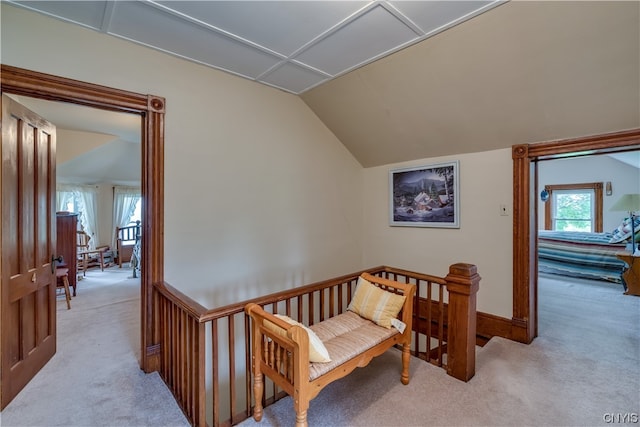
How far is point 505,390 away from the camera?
209cm

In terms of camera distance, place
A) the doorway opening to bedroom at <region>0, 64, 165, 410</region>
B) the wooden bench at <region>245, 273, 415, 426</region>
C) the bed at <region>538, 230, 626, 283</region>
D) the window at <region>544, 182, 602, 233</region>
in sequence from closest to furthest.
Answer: the wooden bench at <region>245, 273, 415, 426</region>
the doorway opening to bedroom at <region>0, 64, 165, 410</region>
the bed at <region>538, 230, 626, 283</region>
the window at <region>544, 182, 602, 233</region>

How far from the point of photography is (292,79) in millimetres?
2975

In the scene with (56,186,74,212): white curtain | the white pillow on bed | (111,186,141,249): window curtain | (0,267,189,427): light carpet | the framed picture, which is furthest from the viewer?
(111,186,141,249): window curtain

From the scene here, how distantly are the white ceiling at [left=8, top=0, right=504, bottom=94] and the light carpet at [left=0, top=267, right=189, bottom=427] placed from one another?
2.61 meters

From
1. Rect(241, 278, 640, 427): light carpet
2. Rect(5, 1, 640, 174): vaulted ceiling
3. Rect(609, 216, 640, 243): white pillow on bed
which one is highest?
Rect(5, 1, 640, 174): vaulted ceiling

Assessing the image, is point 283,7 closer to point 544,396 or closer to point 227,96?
point 227,96

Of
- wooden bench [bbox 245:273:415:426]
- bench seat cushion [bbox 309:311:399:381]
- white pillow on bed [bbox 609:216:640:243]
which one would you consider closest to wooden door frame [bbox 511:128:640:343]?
wooden bench [bbox 245:273:415:426]

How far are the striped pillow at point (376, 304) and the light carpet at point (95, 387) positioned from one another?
1.39 metres

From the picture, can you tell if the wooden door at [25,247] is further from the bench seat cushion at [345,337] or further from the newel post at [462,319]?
the newel post at [462,319]

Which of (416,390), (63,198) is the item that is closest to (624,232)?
(416,390)

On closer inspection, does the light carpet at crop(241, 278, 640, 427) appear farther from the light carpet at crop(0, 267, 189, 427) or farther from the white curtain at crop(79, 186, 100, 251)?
the white curtain at crop(79, 186, 100, 251)

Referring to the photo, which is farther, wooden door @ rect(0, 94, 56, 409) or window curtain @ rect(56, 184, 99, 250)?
window curtain @ rect(56, 184, 99, 250)

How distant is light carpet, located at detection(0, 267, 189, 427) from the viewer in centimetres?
181

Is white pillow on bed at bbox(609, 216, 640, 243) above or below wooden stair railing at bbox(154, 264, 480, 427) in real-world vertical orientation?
above
